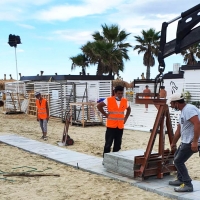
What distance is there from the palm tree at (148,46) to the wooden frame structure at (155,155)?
3153cm

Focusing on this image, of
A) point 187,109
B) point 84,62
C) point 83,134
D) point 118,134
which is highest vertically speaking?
point 84,62

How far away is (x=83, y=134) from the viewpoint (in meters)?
13.1

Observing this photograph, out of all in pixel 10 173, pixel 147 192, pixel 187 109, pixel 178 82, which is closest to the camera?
pixel 187 109

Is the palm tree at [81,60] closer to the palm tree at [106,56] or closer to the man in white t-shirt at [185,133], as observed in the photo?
the palm tree at [106,56]

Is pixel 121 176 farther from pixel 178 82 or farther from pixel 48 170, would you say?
pixel 178 82

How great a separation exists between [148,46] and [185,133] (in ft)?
109

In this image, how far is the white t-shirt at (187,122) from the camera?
5137 mm

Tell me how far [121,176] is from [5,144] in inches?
208

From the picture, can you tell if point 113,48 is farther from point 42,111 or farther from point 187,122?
point 187,122

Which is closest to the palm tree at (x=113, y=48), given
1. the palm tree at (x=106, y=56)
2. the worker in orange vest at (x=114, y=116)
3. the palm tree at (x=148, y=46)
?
the palm tree at (x=106, y=56)

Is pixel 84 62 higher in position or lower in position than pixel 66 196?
higher

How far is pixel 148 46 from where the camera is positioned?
37500 millimetres

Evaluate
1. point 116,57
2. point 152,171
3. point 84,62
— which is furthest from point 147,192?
point 84,62

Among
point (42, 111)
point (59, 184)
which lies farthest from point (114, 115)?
point (42, 111)
